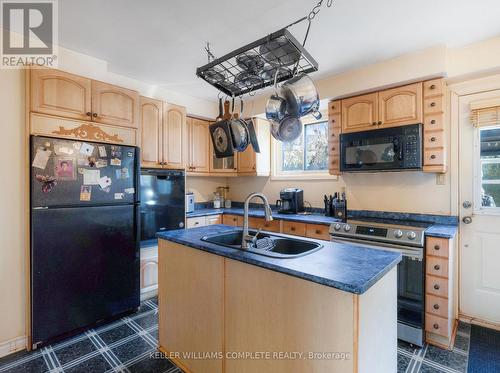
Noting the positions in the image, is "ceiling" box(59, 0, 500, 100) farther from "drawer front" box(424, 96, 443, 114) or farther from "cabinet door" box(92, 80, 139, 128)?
"drawer front" box(424, 96, 443, 114)

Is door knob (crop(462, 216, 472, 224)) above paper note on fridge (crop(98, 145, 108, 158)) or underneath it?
underneath

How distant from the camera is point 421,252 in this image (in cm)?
208

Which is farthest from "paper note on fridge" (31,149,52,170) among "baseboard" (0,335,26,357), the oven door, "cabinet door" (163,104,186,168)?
the oven door

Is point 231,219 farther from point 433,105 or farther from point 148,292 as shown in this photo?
point 433,105

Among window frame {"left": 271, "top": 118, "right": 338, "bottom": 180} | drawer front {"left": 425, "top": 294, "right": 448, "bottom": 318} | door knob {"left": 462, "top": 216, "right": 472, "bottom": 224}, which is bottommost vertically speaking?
drawer front {"left": 425, "top": 294, "right": 448, "bottom": 318}

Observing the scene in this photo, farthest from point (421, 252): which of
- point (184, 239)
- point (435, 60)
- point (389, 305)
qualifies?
point (184, 239)

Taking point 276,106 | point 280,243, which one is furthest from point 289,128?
point 280,243

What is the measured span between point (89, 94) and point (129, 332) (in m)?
2.08

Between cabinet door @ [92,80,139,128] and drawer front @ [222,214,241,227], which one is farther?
drawer front @ [222,214,241,227]

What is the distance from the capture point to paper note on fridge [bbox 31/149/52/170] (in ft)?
6.48

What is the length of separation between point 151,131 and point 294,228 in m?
1.95

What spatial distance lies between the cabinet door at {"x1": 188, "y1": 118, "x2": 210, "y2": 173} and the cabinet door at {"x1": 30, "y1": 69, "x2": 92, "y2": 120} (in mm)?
1523

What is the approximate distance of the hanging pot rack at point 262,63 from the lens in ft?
4.48

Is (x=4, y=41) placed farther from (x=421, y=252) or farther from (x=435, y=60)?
(x=421, y=252)
